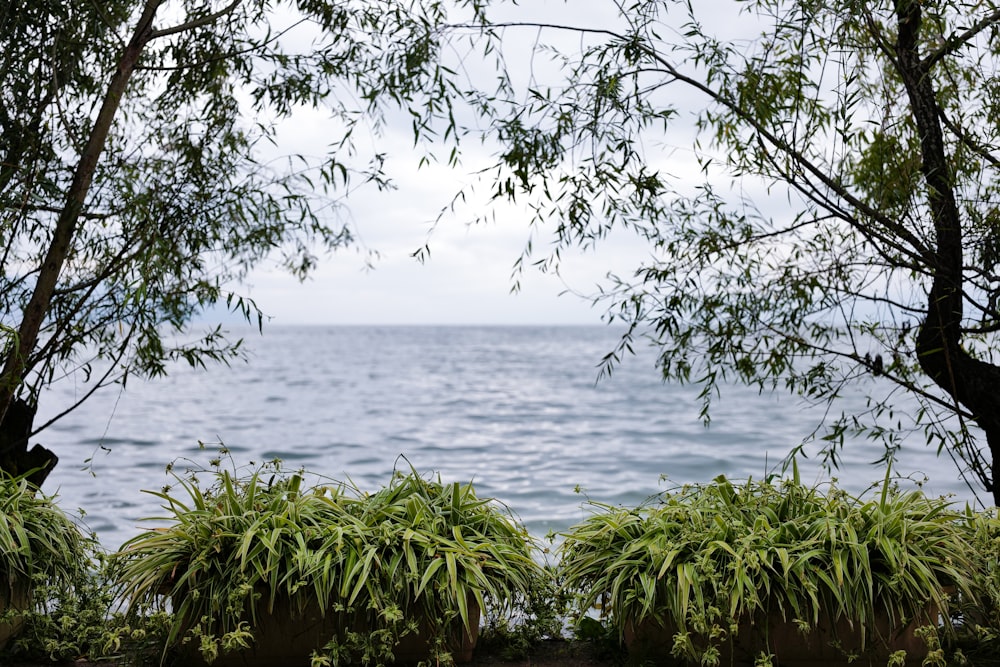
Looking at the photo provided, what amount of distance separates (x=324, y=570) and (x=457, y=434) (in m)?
13.9

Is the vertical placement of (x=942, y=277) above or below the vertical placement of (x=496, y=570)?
above

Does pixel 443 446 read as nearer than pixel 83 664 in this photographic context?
No

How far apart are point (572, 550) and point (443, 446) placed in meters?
12.4

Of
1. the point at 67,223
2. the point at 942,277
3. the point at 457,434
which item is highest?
the point at 942,277

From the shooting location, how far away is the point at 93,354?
4.07m

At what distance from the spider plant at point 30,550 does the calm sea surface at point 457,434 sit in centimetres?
223

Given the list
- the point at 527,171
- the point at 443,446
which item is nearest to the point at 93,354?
the point at 527,171

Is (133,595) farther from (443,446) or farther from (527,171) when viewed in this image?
(443,446)

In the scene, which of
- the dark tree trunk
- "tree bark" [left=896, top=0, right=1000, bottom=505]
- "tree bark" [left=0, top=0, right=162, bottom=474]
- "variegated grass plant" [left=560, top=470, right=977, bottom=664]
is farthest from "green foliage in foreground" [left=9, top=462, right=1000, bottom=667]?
the dark tree trunk

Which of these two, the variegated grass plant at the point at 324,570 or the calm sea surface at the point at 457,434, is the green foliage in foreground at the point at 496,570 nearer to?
the variegated grass plant at the point at 324,570

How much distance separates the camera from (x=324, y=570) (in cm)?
236

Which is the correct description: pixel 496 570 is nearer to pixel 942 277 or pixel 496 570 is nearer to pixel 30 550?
pixel 30 550

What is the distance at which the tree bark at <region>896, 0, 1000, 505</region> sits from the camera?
319cm

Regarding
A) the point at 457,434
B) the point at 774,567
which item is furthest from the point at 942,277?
the point at 457,434
